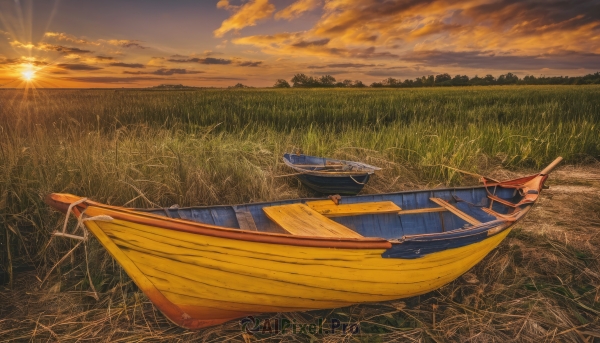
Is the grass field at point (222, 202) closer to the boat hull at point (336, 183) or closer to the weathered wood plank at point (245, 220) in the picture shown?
the boat hull at point (336, 183)

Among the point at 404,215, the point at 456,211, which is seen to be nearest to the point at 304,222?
the point at 404,215

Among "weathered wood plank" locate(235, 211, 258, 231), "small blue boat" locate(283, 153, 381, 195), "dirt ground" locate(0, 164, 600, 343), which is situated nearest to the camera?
"dirt ground" locate(0, 164, 600, 343)

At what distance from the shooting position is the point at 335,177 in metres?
5.83

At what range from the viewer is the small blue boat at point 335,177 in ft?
19.1

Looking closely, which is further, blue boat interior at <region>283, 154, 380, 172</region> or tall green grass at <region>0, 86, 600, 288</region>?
blue boat interior at <region>283, 154, 380, 172</region>

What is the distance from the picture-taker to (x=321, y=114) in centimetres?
1264

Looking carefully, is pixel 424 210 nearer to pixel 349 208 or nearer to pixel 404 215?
pixel 404 215

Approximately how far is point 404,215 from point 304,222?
4.74 ft

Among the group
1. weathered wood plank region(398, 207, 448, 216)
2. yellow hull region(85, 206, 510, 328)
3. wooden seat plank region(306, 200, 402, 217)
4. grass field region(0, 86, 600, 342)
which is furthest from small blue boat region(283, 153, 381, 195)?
yellow hull region(85, 206, 510, 328)

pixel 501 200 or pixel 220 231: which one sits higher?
pixel 220 231

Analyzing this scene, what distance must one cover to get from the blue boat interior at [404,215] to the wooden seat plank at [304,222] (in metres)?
0.18

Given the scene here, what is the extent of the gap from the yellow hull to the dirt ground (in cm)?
28

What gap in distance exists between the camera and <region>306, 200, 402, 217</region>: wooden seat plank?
4023 millimetres

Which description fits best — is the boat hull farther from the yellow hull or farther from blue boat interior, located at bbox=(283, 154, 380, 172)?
the yellow hull
